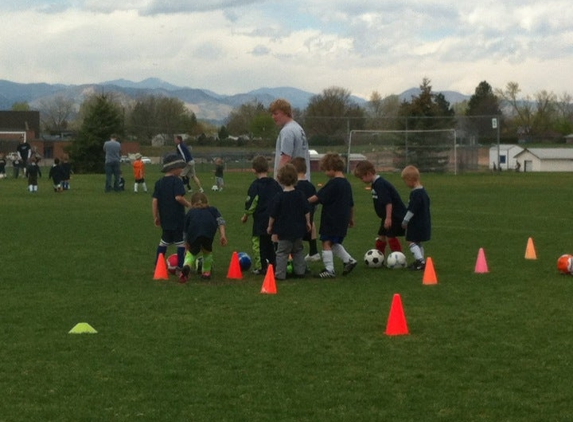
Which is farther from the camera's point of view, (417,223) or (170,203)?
(417,223)

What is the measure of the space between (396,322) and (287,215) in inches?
150

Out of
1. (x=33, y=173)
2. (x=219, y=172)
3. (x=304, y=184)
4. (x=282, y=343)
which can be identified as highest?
(x=304, y=184)

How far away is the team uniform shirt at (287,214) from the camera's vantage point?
12.7m

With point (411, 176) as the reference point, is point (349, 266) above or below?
below

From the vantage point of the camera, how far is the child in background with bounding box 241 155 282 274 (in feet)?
43.4

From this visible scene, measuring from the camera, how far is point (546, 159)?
319 ft

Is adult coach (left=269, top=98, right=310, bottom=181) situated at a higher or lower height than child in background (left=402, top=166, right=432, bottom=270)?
higher

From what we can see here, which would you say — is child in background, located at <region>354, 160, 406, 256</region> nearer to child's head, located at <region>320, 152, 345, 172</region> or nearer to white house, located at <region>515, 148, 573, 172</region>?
child's head, located at <region>320, 152, 345, 172</region>

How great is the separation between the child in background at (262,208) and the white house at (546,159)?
8519 cm

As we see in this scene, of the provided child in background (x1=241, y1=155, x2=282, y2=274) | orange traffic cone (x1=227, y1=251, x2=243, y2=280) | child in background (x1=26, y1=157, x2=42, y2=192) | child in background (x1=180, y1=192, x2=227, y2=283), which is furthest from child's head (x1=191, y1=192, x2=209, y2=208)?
child in background (x1=26, y1=157, x2=42, y2=192)

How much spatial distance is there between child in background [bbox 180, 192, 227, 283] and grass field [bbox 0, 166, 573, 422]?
10.0 inches

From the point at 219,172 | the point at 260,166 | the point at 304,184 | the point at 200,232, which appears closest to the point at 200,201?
the point at 200,232

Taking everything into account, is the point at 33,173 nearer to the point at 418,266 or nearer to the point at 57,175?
the point at 57,175

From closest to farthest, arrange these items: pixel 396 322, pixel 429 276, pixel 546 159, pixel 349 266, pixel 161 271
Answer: pixel 396 322, pixel 429 276, pixel 161 271, pixel 349 266, pixel 546 159
